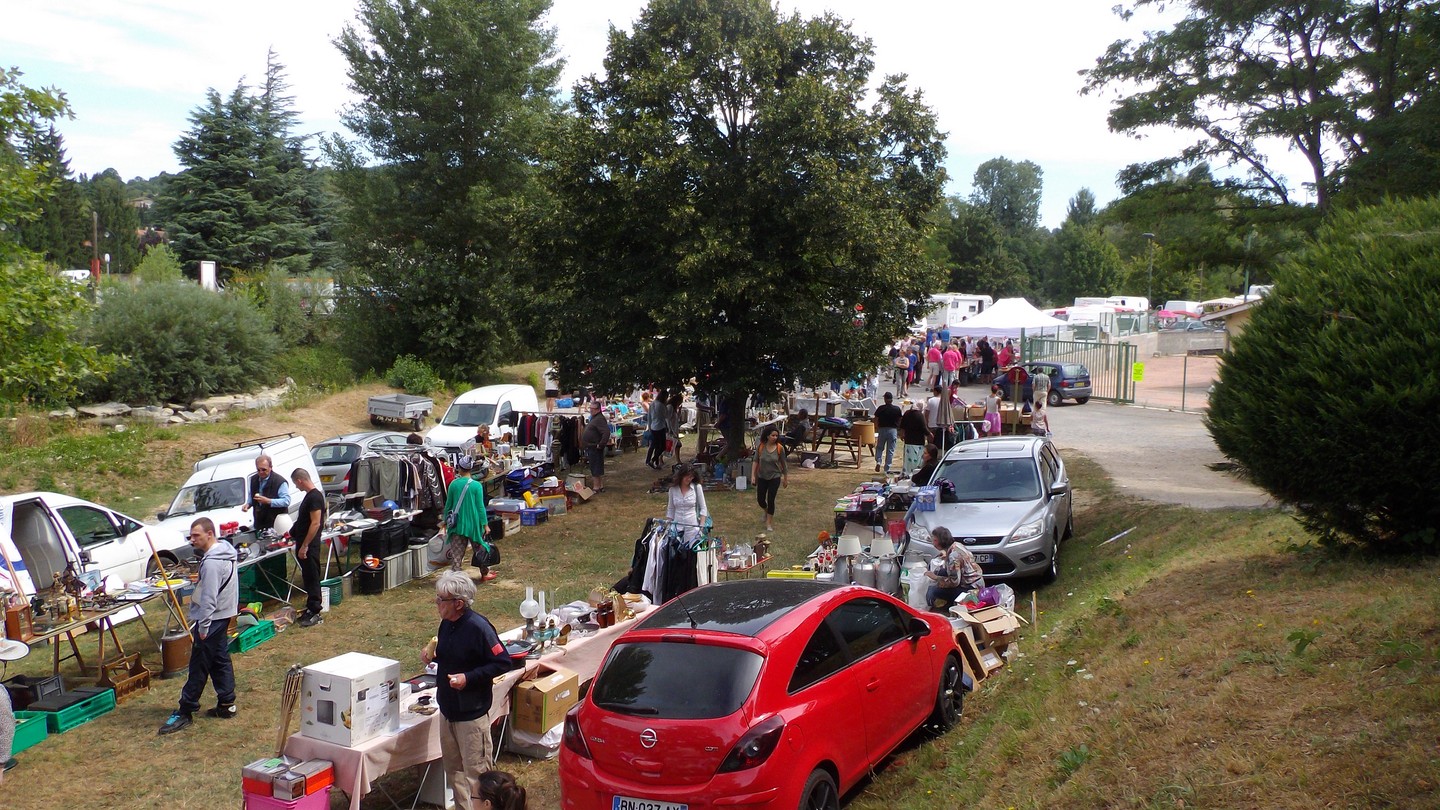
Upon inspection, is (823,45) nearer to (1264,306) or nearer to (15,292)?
(1264,306)

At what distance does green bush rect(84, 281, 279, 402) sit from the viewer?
1133 inches

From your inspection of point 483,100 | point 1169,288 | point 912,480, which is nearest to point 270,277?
point 483,100

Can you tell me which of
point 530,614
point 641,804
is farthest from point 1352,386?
point 530,614

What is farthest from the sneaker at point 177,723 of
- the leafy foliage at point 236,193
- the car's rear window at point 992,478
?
the leafy foliage at point 236,193

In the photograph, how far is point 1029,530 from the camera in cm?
1166

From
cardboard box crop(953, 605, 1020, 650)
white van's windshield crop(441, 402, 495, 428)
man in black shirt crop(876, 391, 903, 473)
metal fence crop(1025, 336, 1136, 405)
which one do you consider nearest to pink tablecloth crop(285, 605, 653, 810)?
cardboard box crop(953, 605, 1020, 650)

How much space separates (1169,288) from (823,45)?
75847 millimetres

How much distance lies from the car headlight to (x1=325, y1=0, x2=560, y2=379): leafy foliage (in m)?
27.2

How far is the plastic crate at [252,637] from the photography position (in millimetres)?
10336

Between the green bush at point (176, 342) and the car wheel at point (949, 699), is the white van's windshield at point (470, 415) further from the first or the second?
the car wheel at point (949, 699)

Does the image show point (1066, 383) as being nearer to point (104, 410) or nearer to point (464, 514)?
point (464, 514)

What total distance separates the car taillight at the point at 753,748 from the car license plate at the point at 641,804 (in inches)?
12.7

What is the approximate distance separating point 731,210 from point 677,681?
14378 mm

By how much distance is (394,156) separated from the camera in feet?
123
